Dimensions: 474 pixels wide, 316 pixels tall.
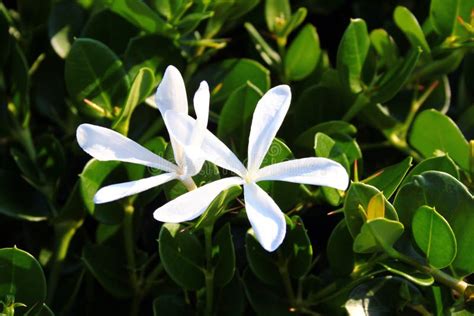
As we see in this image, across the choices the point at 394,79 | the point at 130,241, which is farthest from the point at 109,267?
the point at 394,79

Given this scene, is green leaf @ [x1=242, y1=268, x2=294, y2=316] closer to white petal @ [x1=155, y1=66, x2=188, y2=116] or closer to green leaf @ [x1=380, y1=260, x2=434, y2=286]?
green leaf @ [x1=380, y1=260, x2=434, y2=286]

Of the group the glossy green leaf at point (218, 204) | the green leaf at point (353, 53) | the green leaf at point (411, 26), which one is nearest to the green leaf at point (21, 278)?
the glossy green leaf at point (218, 204)

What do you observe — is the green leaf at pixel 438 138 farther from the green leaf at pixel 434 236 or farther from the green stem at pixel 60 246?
the green stem at pixel 60 246

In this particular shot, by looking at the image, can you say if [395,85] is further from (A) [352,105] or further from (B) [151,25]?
(B) [151,25]

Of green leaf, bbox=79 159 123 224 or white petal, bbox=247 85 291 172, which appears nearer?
white petal, bbox=247 85 291 172

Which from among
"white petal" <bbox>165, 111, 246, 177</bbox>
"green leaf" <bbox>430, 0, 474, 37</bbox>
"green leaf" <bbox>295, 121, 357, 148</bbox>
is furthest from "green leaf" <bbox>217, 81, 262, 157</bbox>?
"green leaf" <bbox>430, 0, 474, 37</bbox>

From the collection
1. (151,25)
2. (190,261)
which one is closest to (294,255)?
(190,261)
